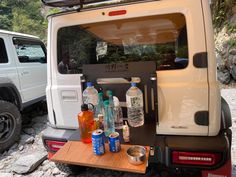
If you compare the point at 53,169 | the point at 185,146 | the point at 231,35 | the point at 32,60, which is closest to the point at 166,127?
the point at 185,146

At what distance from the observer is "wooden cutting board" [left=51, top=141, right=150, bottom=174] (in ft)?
4.70

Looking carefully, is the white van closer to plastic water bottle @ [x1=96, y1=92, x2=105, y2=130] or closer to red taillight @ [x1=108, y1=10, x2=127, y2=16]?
red taillight @ [x1=108, y1=10, x2=127, y2=16]

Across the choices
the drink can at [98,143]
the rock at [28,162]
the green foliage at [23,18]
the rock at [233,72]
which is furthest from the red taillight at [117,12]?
the green foliage at [23,18]

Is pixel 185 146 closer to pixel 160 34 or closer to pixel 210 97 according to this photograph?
pixel 210 97

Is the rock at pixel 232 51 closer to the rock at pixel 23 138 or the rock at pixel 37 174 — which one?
the rock at pixel 23 138

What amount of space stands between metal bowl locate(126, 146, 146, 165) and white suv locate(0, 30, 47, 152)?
2.74 meters

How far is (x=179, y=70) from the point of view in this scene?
6.02ft

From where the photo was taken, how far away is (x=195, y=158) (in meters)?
1.77

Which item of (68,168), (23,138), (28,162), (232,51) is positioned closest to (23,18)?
(23,138)

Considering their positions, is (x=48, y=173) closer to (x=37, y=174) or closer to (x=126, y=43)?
(x=37, y=174)

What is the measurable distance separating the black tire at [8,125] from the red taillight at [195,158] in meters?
2.90

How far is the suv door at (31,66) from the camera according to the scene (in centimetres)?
423

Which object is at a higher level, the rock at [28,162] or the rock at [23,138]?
the rock at [23,138]

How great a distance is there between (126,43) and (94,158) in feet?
3.64
